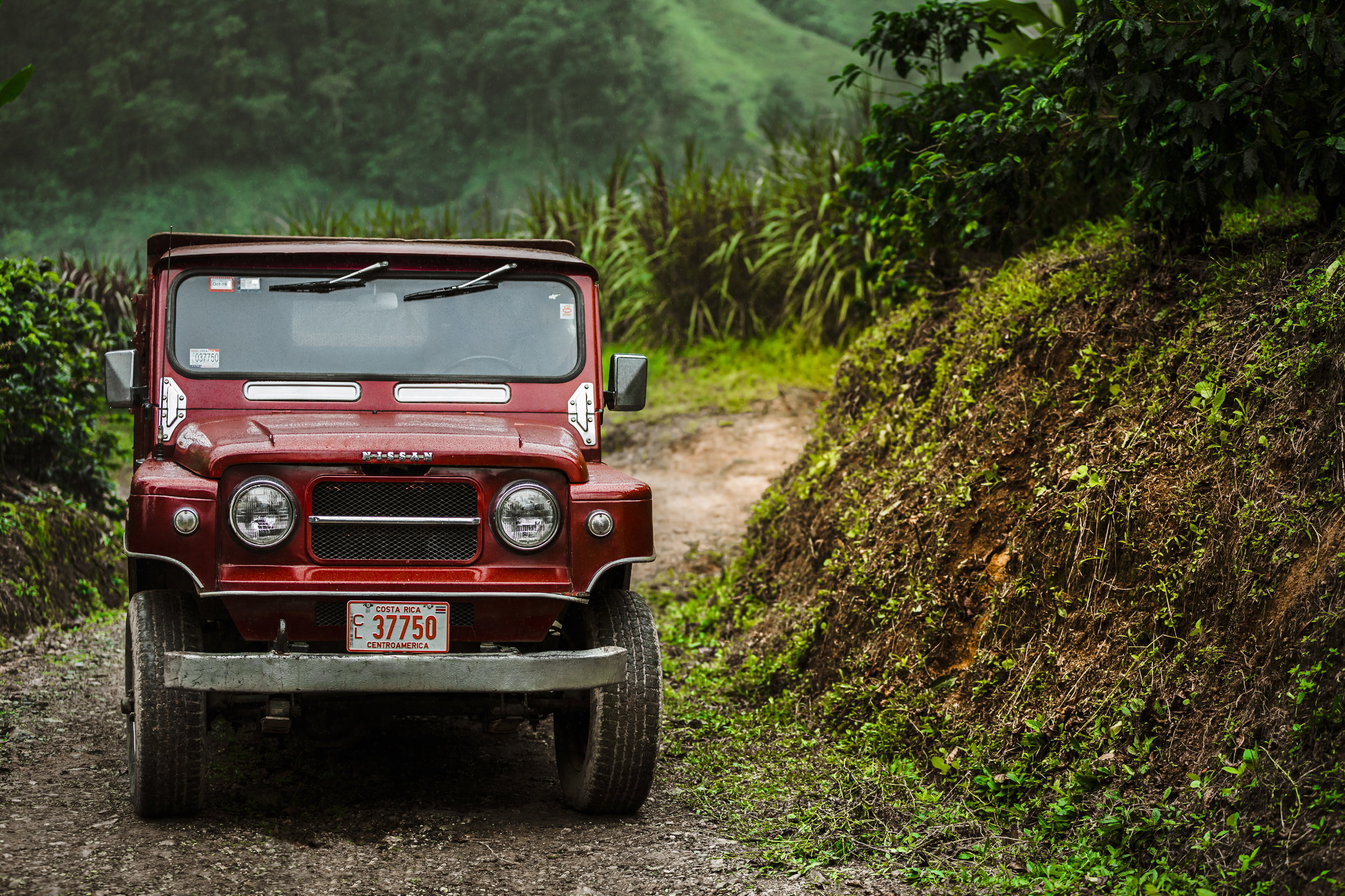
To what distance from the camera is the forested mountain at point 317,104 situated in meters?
30.7

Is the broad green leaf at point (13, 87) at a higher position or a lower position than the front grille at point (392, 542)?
higher

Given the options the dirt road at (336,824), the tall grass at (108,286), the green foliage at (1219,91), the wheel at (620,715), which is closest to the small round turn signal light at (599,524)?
the wheel at (620,715)

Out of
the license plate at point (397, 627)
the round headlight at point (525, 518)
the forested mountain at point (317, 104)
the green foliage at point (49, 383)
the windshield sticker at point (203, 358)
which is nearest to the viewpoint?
the license plate at point (397, 627)

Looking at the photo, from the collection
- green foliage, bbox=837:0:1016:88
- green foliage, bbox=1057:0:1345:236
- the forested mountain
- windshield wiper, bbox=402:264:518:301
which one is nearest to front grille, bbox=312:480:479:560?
windshield wiper, bbox=402:264:518:301

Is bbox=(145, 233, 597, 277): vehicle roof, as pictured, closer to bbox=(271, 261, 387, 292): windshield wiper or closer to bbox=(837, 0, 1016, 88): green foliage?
bbox=(271, 261, 387, 292): windshield wiper

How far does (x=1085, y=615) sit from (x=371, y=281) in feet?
10.4

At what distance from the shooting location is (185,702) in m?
4.15

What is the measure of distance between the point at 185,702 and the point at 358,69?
108ft

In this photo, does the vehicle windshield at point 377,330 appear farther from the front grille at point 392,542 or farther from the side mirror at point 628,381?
the front grille at point 392,542

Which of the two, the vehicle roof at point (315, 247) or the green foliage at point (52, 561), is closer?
the vehicle roof at point (315, 247)

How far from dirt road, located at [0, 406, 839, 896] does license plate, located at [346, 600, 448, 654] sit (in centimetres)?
71

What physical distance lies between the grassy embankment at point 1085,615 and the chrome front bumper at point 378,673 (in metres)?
1.02

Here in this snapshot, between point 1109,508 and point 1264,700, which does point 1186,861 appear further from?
point 1109,508

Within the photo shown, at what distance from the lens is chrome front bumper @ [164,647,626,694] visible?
3.99 m
